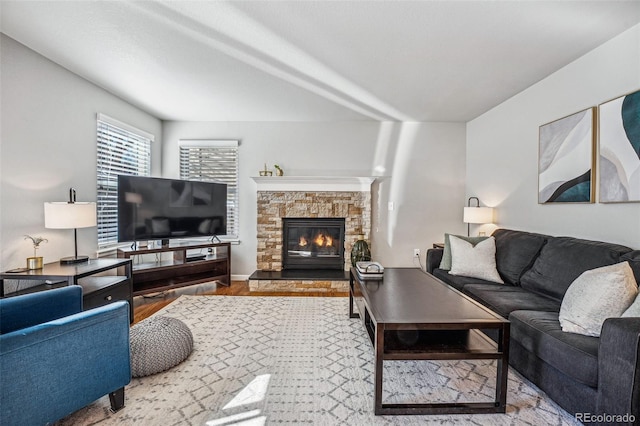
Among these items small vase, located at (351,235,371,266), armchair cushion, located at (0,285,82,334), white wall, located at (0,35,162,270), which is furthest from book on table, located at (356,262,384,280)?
white wall, located at (0,35,162,270)

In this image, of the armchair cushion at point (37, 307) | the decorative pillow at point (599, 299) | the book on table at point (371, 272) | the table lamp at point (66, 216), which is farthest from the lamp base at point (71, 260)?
the decorative pillow at point (599, 299)

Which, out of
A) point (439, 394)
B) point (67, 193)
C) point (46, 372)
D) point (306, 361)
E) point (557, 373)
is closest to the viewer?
point (46, 372)

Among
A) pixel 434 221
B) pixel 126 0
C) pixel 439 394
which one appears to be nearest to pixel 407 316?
pixel 439 394

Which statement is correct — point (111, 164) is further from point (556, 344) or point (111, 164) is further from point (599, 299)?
point (599, 299)

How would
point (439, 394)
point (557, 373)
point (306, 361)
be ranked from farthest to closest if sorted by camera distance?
point (306, 361), point (439, 394), point (557, 373)

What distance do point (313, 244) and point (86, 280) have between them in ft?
9.34

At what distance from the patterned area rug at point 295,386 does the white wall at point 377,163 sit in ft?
7.11

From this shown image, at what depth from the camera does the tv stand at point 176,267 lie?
12.0 ft

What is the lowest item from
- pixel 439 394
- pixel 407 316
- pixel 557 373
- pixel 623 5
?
pixel 439 394

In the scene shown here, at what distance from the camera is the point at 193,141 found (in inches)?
184

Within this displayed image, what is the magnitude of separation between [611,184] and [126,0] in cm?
379

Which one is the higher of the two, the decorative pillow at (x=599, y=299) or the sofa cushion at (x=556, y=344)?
the decorative pillow at (x=599, y=299)

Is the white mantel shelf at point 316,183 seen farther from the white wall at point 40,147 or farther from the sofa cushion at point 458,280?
the white wall at point 40,147

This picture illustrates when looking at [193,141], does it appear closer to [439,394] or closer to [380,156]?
[380,156]
